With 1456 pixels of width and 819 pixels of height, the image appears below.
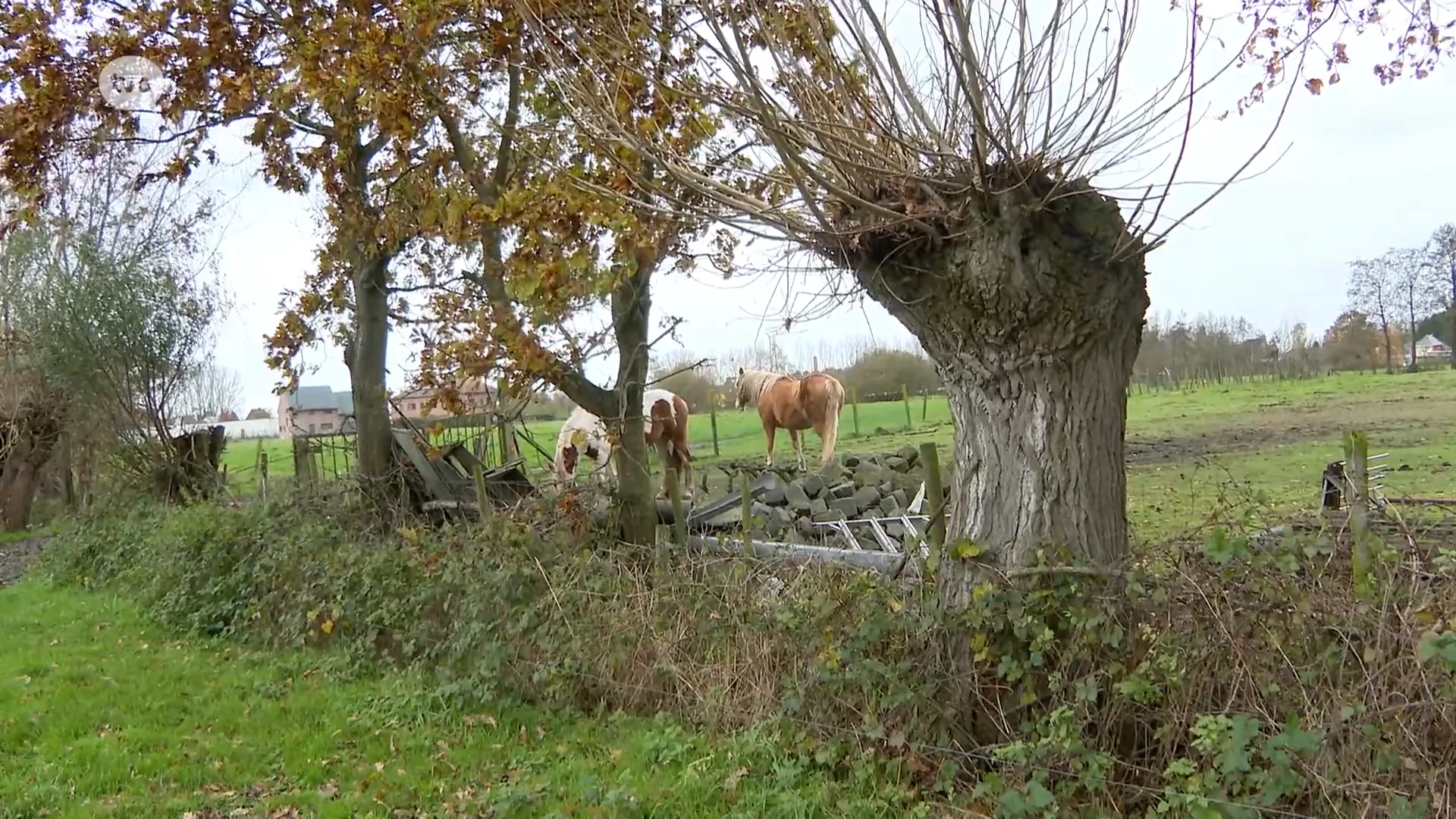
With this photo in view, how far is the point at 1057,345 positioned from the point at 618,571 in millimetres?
3228

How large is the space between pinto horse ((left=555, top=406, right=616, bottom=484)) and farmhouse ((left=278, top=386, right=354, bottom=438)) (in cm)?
233

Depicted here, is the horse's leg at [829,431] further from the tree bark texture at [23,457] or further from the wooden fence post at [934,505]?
the tree bark texture at [23,457]

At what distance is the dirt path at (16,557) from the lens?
12.9m

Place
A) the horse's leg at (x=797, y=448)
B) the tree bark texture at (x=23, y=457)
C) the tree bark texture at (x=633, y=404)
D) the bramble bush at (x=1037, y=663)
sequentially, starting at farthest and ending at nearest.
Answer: the tree bark texture at (x=23, y=457)
the horse's leg at (x=797, y=448)
the tree bark texture at (x=633, y=404)
the bramble bush at (x=1037, y=663)

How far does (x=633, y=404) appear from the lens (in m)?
7.36

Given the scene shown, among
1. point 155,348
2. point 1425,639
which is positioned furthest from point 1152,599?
point 155,348

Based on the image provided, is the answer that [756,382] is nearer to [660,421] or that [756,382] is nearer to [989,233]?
[660,421]

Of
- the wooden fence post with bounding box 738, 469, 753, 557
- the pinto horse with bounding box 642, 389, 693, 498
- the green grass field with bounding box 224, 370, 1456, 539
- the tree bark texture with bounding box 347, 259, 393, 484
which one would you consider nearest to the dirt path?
the green grass field with bounding box 224, 370, 1456, 539

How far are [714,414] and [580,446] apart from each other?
287 inches

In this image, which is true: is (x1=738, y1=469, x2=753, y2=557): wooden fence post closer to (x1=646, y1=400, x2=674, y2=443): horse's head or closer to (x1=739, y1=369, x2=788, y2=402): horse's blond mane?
(x1=646, y1=400, x2=674, y2=443): horse's head

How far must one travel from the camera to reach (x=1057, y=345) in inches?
152

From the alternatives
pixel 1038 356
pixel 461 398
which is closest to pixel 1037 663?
pixel 1038 356

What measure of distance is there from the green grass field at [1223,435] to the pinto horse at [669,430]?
0.90m

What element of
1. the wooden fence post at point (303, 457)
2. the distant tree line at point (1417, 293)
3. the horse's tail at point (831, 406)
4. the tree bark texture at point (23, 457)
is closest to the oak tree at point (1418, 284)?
the distant tree line at point (1417, 293)
